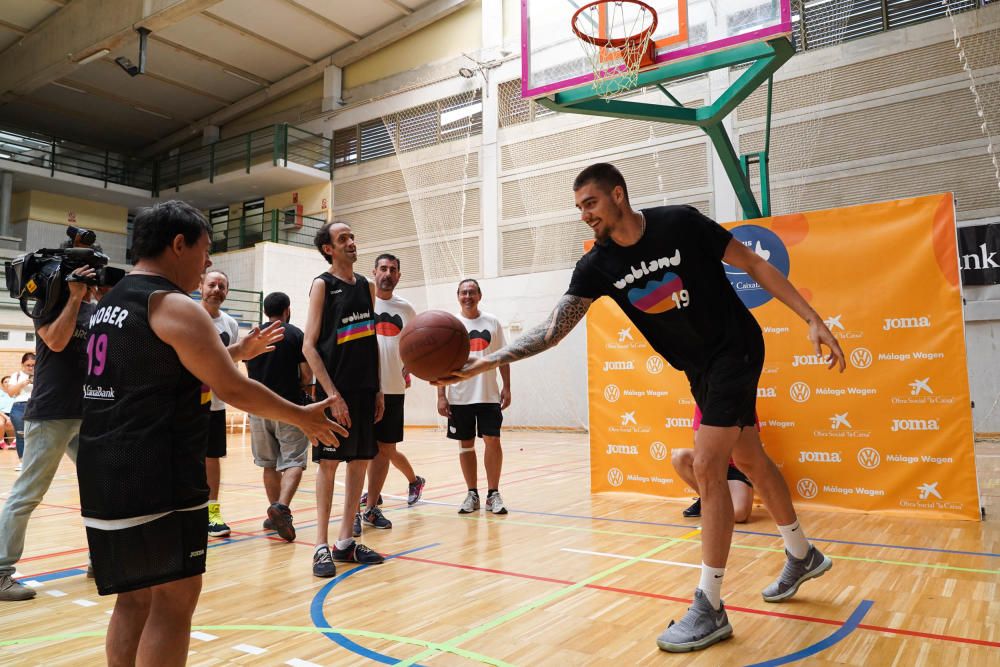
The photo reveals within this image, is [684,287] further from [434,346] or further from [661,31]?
[661,31]

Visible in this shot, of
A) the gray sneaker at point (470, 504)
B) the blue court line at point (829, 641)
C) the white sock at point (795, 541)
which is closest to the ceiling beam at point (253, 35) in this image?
the gray sneaker at point (470, 504)

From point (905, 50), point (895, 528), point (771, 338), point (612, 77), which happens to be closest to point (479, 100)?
point (905, 50)

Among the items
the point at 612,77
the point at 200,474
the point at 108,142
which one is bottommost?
the point at 200,474

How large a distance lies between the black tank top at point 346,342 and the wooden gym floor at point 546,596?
1075 mm

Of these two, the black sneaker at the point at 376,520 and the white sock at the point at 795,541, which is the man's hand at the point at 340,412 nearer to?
the black sneaker at the point at 376,520

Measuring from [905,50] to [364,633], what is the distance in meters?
13.9

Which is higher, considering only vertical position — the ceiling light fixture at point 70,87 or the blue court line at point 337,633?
the ceiling light fixture at point 70,87

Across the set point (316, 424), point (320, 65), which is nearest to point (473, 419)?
point (316, 424)

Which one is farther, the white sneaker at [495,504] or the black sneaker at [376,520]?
the white sneaker at [495,504]

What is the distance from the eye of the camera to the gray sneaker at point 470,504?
17.9 feet

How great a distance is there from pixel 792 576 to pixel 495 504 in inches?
108

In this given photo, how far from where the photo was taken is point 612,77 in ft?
21.5

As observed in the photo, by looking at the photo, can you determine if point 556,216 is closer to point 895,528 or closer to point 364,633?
point 895,528

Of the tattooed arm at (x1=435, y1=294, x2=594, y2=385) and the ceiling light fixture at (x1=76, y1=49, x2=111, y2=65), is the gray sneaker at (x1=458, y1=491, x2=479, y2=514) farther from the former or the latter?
the ceiling light fixture at (x1=76, y1=49, x2=111, y2=65)
